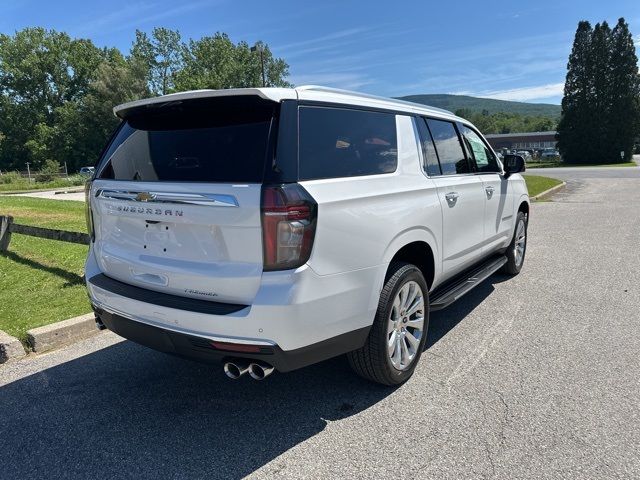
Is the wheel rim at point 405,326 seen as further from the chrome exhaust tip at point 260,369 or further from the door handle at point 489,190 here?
the door handle at point 489,190

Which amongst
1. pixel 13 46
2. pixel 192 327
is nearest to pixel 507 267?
pixel 192 327

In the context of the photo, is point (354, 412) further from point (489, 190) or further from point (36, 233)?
point (36, 233)

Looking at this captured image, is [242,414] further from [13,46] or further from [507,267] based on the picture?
[13,46]

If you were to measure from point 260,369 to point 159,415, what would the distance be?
976mm

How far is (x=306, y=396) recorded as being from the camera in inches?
131

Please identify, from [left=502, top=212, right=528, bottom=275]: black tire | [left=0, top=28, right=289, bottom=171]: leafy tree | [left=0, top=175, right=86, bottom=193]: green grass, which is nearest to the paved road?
[left=502, top=212, right=528, bottom=275]: black tire

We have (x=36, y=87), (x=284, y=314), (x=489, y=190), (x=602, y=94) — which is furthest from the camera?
(x=36, y=87)

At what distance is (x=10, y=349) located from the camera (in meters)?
4.01

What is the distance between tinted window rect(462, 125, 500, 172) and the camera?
15.9 feet

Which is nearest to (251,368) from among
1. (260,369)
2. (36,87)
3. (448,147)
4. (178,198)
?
(260,369)

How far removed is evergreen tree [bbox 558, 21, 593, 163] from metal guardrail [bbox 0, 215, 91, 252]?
63.2 meters

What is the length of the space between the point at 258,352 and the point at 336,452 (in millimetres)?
745

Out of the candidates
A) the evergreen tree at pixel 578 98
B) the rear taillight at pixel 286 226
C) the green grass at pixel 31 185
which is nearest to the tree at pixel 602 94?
the evergreen tree at pixel 578 98

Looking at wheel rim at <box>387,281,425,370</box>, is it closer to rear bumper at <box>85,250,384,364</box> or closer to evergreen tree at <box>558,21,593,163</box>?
rear bumper at <box>85,250,384,364</box>
